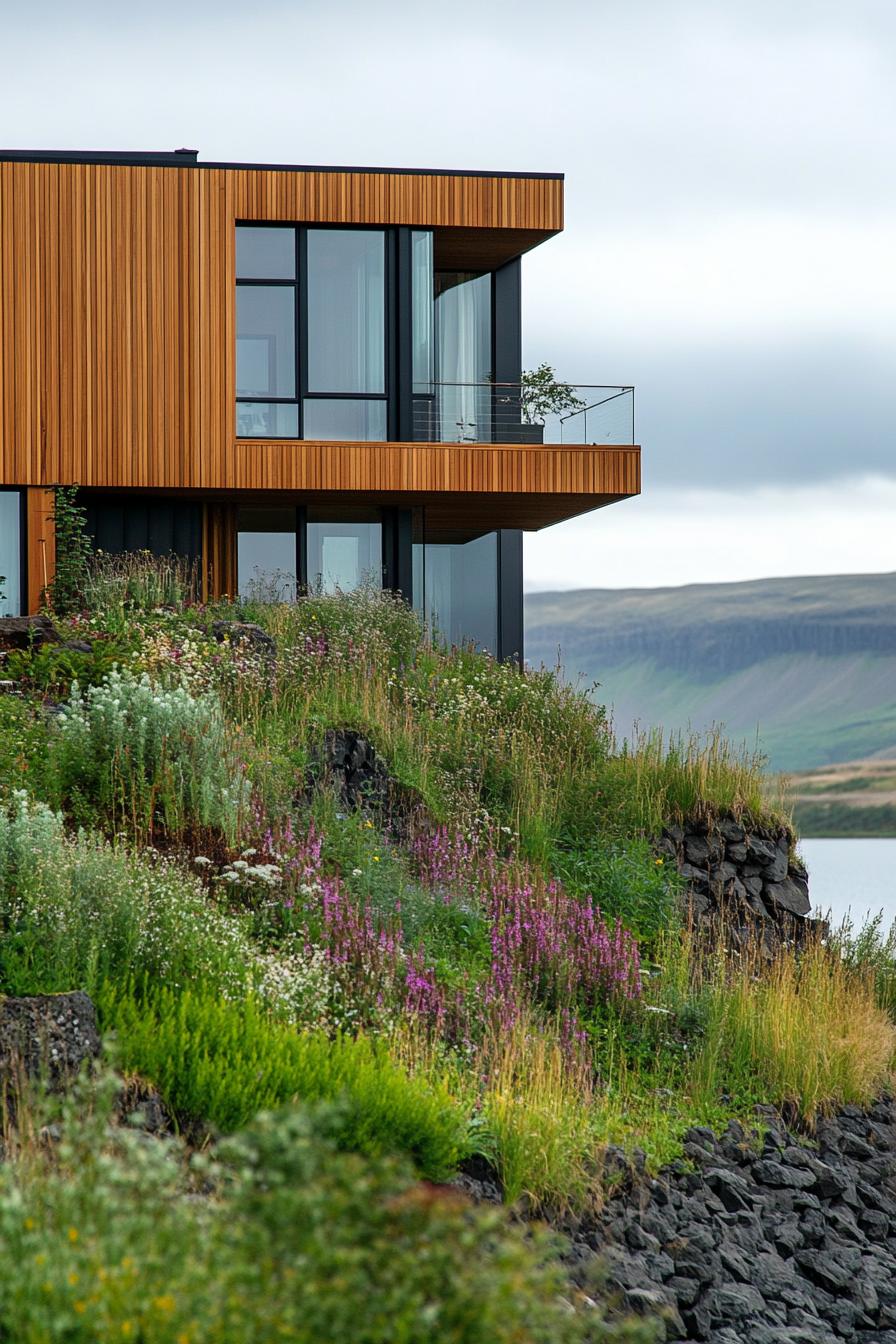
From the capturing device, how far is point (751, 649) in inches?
4188

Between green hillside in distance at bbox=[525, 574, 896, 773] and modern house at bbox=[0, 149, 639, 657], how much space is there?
246ft

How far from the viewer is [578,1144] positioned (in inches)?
251

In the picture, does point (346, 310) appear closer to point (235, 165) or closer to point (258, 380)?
point (258, 380)

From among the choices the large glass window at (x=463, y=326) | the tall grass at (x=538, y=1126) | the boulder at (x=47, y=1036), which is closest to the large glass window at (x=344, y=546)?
the large glass window at (x=463, y=326)

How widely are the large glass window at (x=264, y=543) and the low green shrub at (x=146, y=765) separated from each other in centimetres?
899

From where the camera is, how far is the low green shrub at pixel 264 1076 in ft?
17.8

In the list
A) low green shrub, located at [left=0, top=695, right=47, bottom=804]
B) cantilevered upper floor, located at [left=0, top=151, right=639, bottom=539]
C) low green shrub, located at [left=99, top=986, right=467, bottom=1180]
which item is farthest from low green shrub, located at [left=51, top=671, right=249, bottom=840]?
cantilevered upper floor, located at [left=0, top=151, right=639, bottom=539]

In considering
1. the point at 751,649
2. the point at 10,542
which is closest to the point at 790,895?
the point at 10,542

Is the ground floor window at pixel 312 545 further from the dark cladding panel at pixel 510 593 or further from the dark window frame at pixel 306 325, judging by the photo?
the dark cladding panel at pixel 510 593

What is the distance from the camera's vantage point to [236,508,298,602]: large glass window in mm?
18484

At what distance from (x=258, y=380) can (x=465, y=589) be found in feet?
16.7

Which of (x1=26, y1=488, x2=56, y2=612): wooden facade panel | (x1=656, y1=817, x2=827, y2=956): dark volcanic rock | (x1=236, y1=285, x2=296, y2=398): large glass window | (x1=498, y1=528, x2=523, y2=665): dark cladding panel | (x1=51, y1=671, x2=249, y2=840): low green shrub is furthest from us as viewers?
(x1=498, y1=528, x2=523, y2=665): dark cladding panel

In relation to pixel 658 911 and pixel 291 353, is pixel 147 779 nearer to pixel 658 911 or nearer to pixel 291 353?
pixel 658 911

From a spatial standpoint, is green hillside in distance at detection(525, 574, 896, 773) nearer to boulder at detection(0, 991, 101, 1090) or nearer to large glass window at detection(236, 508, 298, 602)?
large glass window at detection(236, 508, 298, 602)
